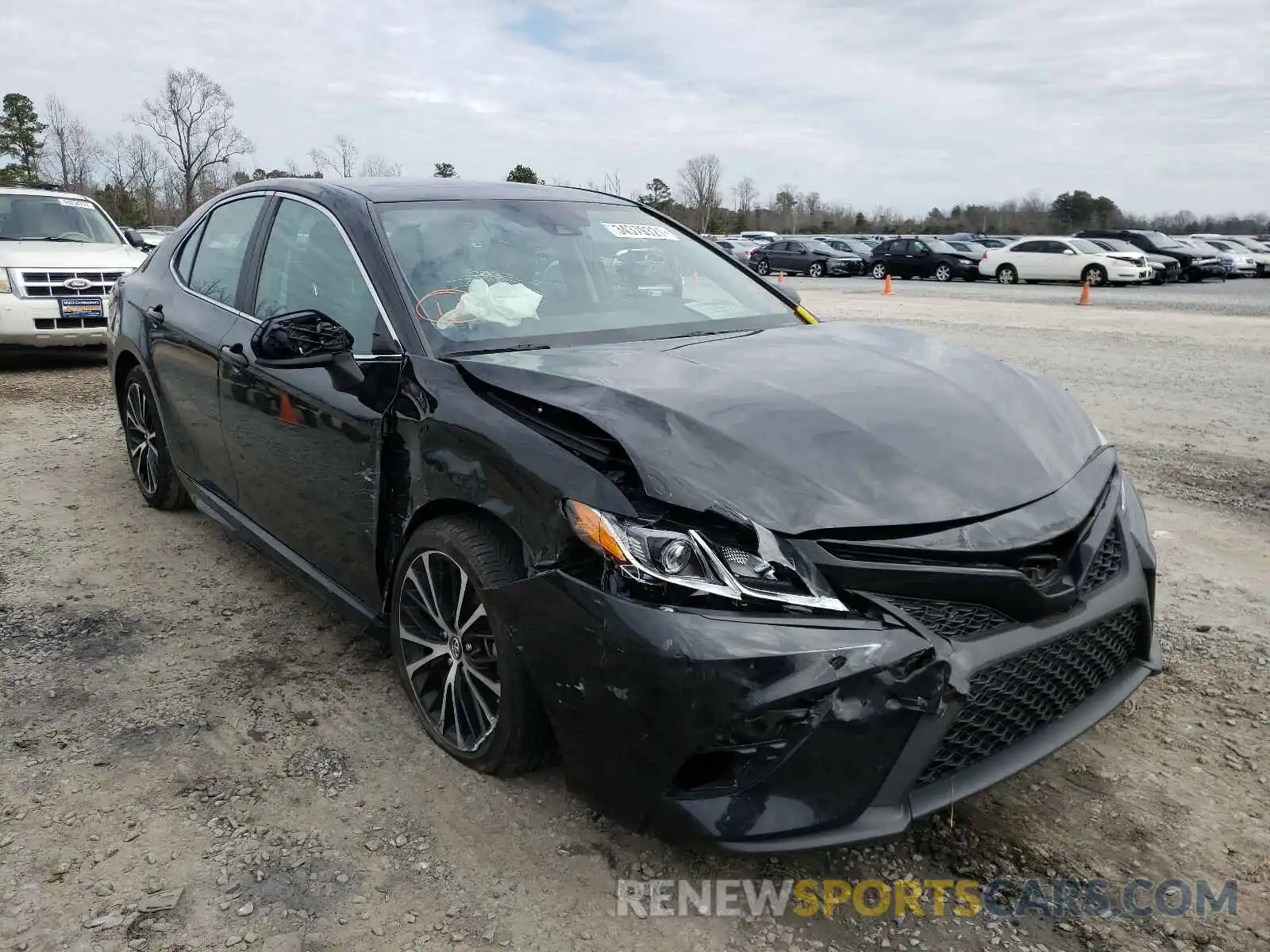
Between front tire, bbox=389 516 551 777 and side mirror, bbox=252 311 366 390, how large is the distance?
611mm

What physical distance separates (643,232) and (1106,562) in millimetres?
2214

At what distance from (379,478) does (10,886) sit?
1.36 m

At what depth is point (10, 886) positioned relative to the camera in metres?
2.33

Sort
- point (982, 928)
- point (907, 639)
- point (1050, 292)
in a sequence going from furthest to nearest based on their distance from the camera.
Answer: point (1050, 292) → point (982, 928) → point (907, 639)

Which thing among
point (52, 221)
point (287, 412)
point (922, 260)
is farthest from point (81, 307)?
point (922, 260)

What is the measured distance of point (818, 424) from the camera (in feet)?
8.04

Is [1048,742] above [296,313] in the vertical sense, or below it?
below

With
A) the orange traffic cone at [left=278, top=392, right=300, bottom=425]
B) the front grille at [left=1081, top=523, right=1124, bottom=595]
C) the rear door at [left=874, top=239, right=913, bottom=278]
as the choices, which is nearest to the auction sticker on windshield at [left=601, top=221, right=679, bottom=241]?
the orange traffic cone at [left=278, top=392, right=300, bottom=425]

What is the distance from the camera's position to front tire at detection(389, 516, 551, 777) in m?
2.45

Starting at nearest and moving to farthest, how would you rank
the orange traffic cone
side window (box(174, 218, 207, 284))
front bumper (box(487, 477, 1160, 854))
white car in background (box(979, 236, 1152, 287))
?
front bumper (box(487, 477, 1160, 854))
the orange traffic cone
side window (box(174, 218, 207, 284))
white car in background (box(979, 236, 1152, 287))

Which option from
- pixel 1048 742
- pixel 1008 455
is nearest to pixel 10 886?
pixel 1048 742

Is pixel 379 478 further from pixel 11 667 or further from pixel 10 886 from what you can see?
pixel 11 667

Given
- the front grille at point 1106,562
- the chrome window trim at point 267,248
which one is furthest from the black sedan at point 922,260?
the front grille at point 1106,562

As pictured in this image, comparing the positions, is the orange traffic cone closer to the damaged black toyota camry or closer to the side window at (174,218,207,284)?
the damaged black toyota camry
